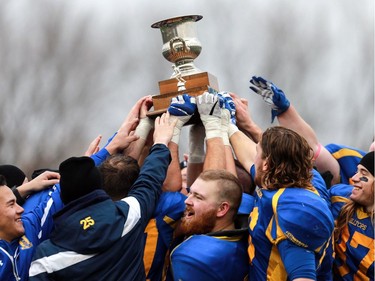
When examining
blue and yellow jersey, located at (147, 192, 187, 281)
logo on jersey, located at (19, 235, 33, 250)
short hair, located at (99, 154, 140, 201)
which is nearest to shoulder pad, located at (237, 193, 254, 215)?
blue and yellow jersey, located at (147, 192, 187, 281)

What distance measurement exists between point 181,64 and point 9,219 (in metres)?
1.92

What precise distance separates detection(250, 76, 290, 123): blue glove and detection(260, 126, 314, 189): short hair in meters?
1.05

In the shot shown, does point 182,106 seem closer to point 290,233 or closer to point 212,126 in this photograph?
point 212,126

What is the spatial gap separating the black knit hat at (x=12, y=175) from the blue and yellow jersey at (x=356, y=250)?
2.27 meters

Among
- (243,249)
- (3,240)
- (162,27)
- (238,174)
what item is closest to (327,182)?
(238,174)

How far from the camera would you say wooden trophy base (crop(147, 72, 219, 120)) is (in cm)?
557

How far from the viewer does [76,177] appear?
4445 millimetres

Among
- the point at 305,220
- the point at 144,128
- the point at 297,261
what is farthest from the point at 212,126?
the point at 297,261

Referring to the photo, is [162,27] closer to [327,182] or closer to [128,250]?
[327,182]

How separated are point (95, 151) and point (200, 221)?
1397 millimetres

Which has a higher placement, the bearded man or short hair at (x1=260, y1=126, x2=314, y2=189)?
short hair at (x1=260, y1=126, x2=314, y2=189)

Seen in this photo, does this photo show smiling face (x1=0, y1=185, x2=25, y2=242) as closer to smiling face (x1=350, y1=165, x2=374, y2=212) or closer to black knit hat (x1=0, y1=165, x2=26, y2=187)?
black knit hat (x1=0, y1=165, x2=26, y2=187)

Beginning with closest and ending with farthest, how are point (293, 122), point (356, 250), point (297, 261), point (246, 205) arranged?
point (297, 261)
point (356, 250)
point (246, 205)
point (293, 122)

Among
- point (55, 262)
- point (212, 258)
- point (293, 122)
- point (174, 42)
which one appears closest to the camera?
point (55, 262)
